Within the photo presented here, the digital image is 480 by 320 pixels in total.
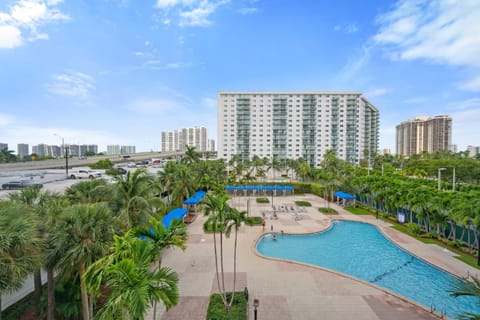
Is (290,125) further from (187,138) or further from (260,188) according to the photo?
(187,138)

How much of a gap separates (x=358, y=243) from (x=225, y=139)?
6266 centimetres

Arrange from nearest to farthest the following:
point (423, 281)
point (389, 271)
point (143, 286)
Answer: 1. point (143, 286)
2. point (423, 281)
3. point (389, 271)

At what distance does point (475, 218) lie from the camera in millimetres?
15289

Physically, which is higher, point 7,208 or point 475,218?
point 7,208

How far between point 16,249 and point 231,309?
8.74m

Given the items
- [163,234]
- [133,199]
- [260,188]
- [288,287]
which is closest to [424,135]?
[260,188]

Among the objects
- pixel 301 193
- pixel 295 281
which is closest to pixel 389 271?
pixel 295 281

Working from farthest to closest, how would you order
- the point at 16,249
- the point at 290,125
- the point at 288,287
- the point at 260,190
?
the point at 290,125 → the point at 260,190 → the point at 288,287 → the point at 16,249

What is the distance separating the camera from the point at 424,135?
142 meters

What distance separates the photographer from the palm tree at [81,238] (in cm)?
740

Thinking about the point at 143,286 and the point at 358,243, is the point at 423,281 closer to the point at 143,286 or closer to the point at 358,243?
the point at 358,243

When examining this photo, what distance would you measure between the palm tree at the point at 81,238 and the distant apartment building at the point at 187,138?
153873mm

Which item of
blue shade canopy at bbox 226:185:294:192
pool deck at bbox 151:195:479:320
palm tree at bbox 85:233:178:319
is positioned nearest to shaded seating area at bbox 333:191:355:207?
blue shade canopy at bbox 226:185:294:192


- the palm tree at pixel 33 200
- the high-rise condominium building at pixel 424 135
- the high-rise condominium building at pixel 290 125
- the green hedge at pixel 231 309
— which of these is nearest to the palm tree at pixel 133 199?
the palm tree at pixel 33 200
